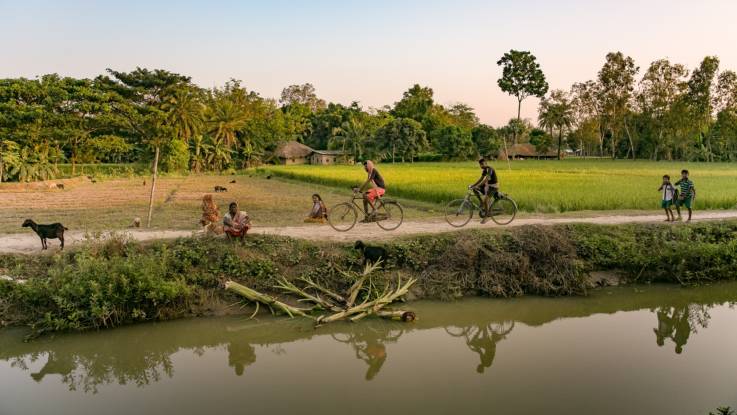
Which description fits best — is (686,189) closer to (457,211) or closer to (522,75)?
(457,211)

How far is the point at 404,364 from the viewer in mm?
6219

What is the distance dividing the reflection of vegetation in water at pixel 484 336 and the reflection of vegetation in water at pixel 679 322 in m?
2.08

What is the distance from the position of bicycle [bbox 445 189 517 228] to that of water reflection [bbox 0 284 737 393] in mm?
2735

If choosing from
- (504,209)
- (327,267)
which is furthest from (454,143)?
(327,267)

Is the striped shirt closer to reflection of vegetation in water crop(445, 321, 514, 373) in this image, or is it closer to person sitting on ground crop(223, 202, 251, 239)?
reflection of vegetation in water crop(445, 321, 514, 373)

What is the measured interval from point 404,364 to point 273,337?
2018 mm

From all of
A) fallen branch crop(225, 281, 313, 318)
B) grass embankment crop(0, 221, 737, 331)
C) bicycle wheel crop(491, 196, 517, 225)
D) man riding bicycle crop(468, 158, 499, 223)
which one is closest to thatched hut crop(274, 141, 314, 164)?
bicycle wheel crop(491, 196, 517, 225)

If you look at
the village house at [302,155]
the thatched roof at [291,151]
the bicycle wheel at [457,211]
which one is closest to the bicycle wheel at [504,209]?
the bicycle wheel at [457,211]

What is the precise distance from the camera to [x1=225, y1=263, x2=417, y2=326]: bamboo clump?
304 inches

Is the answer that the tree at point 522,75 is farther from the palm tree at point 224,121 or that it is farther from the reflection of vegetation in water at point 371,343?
the reflection of vegetation in water at point 371,343

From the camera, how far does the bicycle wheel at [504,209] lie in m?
11.2

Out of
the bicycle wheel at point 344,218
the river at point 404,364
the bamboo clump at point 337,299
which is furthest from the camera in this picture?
the bicycle wheel at point 344,218

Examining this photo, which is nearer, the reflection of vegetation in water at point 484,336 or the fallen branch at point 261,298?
the reflection of vegetation in water at point 484,336

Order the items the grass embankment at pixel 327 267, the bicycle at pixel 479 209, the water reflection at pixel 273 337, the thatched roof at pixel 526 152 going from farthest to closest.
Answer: the thatched roof at pixel 526 152 → the bicycle at pixel 479 209 → the grass embankment at pixel 327 267 → the water reflection at pixel 273 337
